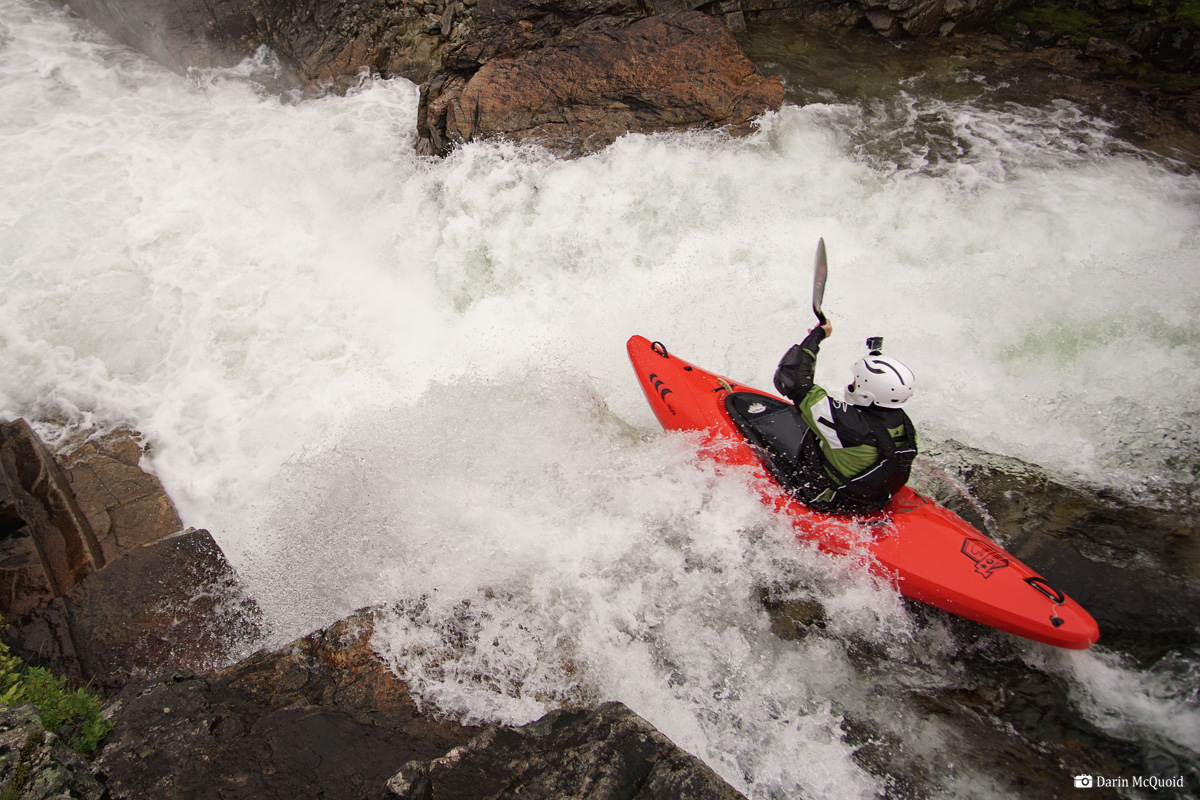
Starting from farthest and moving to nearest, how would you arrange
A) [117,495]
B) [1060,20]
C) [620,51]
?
[1060,20], [620,51], [117,495]

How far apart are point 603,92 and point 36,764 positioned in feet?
19.4

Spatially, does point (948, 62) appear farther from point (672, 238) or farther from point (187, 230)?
point (187, 230)

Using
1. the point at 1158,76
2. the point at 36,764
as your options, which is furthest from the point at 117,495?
the point at 1158,76

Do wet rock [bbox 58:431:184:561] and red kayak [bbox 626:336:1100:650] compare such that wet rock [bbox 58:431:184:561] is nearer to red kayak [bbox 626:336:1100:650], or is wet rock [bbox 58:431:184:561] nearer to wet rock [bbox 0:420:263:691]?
wet rock [bbox 0:420:263:691]

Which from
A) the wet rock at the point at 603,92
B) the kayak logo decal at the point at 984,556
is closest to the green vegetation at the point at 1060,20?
the wet rock at the point at 603,92

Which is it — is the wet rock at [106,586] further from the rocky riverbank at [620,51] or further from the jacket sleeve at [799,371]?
the rocky riverbank at [620,51]

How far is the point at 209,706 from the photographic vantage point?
2.77 meters

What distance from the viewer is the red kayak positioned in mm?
3035

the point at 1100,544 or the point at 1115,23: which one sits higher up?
the point at 1115,23

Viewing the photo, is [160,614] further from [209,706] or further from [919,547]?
[919,547]

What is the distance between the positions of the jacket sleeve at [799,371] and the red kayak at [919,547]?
649 mm

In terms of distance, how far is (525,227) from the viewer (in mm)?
5605

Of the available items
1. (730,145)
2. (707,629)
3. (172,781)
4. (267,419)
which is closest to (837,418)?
(707,629)

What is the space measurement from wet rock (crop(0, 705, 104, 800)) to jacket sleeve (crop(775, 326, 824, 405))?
333 cm
